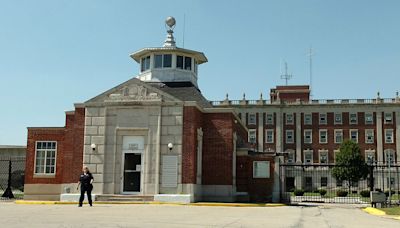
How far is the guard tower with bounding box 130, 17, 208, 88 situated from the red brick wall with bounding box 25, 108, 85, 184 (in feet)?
22.3

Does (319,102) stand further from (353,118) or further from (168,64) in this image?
(168,64)

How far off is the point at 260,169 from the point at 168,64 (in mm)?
9718

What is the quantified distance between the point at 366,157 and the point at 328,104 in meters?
10.6

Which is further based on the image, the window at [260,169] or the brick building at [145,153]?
the window at [260,169]

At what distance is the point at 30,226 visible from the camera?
1232 cm

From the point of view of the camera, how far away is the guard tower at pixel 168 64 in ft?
114

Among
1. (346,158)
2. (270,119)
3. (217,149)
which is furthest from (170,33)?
(270,119)

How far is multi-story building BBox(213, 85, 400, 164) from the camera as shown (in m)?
86.2

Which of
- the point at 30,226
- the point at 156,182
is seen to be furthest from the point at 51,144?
the point at 30,226

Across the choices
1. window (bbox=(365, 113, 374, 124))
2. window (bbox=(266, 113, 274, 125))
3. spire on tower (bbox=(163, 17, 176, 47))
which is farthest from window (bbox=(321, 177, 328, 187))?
spire on tower (bbox=(163, 17, 176, 47))

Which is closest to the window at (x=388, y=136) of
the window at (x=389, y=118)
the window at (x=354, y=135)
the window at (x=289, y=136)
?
the window at (x=389, y=118)

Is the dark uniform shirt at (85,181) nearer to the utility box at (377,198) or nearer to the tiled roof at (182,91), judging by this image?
the tiled roof at (182,91)

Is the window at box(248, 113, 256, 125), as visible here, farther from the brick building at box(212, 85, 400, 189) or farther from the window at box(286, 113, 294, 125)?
the window at box(286, 113, 294, 125)

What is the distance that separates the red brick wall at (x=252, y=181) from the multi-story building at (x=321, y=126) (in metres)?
56.4
